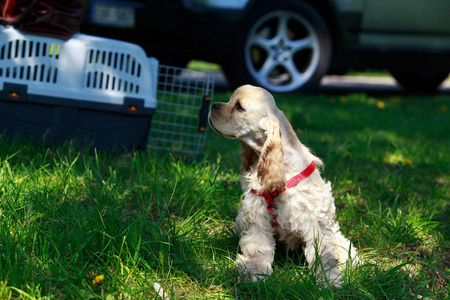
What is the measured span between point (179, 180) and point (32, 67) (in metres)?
1.29

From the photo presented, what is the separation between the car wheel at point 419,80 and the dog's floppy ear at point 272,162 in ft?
22.7

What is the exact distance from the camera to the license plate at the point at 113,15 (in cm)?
528

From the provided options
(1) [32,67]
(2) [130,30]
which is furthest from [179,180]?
(2) [130,30]

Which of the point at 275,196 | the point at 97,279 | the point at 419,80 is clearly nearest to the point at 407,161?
the point at 275,196

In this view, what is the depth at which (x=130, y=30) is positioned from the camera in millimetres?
5387

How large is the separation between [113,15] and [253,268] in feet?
12.7

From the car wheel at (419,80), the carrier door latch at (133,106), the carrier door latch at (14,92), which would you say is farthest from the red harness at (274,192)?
the car wheel at (419,80)

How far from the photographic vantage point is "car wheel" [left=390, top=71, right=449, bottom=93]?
855cm

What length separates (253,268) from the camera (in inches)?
88.0

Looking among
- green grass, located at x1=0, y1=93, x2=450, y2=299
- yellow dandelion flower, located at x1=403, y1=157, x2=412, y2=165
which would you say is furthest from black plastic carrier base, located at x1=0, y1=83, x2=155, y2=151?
yellow dandelion flower, located at x1=403, y1=157, x2=412, y2=165

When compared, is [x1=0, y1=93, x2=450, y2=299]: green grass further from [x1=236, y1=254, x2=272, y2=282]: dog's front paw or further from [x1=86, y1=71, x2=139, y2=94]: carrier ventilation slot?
[x1=86, y1=71, x2=139, y2=94]: carrier ventilation slot

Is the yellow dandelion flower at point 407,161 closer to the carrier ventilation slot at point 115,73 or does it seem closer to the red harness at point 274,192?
the red harness at point 274,192

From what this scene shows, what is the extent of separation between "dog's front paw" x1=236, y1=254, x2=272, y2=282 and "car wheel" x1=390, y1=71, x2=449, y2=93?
7.05 meters

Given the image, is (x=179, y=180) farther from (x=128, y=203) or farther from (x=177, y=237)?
(x=177, y=237)
